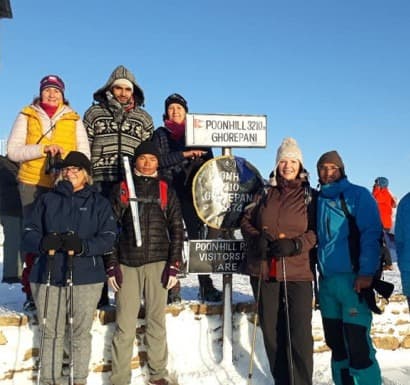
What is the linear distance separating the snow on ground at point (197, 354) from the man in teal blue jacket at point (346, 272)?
44.6 inches

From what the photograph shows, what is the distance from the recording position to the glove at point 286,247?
153 inches

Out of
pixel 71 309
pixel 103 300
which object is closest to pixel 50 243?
pixel 71 309

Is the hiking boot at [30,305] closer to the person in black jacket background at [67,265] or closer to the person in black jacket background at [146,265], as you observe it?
the person in black jacket background at [67,265]

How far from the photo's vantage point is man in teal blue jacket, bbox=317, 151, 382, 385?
3783 millimetres

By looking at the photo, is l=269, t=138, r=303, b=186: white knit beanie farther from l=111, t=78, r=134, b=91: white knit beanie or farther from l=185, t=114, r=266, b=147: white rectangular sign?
l=111, t=78, r=134, b=91: white knit beanie

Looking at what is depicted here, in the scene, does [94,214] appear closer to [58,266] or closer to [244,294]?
[58,266]

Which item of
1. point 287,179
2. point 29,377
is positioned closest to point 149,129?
point 287,179

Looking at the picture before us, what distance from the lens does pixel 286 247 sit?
12.8 ft

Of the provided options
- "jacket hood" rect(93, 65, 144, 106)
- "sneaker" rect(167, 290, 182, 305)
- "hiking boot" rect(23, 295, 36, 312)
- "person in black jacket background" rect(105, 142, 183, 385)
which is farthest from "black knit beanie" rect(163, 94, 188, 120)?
"hiking boot" rect(23, 295, 36, 312)

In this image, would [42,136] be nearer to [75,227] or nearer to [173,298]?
[75,227]

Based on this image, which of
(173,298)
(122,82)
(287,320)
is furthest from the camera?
(173,298)

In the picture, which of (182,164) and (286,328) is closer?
(286,328)

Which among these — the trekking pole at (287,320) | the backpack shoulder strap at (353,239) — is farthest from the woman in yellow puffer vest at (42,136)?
the backpack shoulder strap at (353,239)

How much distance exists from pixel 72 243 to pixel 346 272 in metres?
2.24
